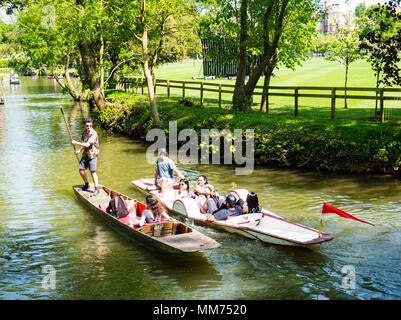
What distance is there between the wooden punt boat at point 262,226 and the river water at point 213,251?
25cm

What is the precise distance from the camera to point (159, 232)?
1042 centimetres

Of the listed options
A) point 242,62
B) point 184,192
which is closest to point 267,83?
point 242,62

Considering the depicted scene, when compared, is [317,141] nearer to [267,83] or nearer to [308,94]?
[308,94]

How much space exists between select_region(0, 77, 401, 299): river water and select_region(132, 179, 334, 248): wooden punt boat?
0.25 metres

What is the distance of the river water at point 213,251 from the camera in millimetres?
8500

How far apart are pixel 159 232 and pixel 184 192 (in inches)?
117

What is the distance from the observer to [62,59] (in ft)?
121

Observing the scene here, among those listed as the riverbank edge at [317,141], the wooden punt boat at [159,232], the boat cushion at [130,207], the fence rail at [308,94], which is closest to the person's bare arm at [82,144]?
the wooden punt boat at [159,232]

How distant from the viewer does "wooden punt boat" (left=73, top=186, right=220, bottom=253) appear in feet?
30.6

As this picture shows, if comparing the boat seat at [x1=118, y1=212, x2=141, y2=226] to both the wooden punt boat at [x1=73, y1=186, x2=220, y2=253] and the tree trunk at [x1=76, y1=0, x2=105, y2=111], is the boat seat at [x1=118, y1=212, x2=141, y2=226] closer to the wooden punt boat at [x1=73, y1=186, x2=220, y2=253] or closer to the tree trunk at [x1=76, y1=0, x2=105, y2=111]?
the wooden punt boat at [x1=73, y1=186, x2=220, y2=253]

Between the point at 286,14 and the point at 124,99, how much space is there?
484 inches
